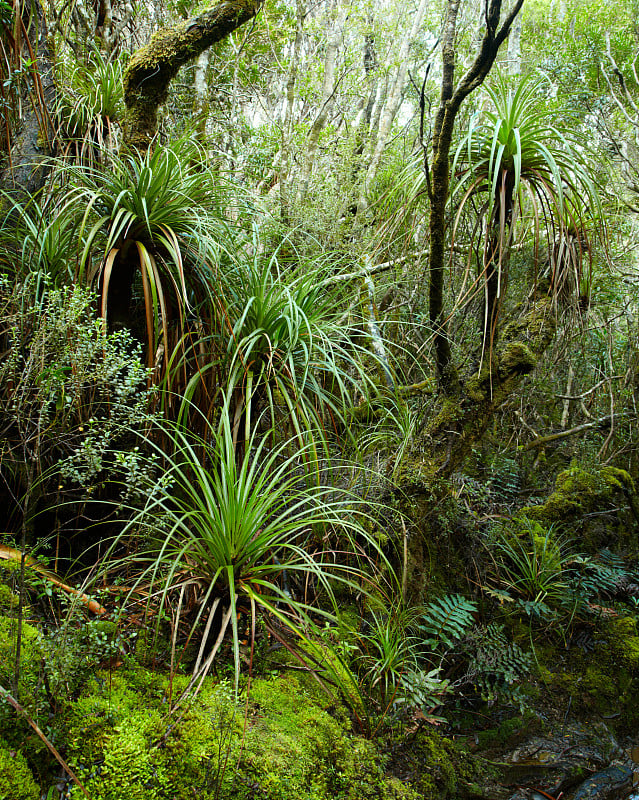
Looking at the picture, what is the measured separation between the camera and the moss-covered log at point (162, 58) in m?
2.49

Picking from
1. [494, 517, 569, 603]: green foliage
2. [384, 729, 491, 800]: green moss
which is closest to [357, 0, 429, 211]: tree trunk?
[494, 517, 569, 603]: green foliage

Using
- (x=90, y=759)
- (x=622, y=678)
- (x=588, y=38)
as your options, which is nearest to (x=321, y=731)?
(x=90, y=759)

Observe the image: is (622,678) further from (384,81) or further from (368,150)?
(384,81)

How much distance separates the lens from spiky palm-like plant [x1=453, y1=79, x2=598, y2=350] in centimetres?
234

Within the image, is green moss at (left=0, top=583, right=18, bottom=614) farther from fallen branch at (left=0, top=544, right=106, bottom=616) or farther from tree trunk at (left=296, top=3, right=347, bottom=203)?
tree trunk at (left=296, top=3, right=347, bottom=203)

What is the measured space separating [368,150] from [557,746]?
5.26 meters

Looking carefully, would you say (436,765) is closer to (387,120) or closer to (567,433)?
(567,433)

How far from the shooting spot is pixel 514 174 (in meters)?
2.46

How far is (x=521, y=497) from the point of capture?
3986 mm

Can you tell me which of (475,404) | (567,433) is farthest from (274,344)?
(567,433)

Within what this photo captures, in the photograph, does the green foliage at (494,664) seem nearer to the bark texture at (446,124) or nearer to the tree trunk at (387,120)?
the bark texture at (446,124)

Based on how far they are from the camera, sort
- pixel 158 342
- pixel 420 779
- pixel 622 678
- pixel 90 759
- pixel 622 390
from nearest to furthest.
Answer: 1. pixel 90 759
2. pixel 420 779
3. pixel 158 342
4. pixel 622 678
5. pixel 622 390

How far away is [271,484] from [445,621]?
3.94 feet

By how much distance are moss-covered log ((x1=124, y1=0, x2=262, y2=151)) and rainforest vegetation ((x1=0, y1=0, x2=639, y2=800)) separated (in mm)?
13
